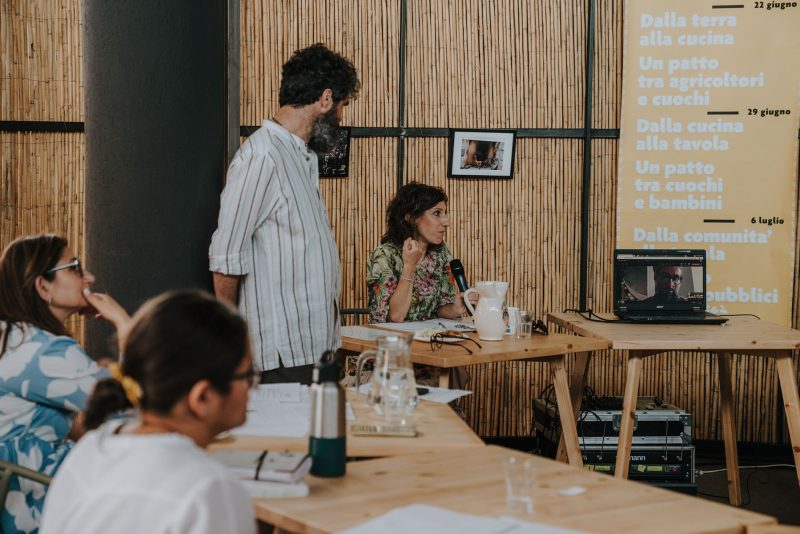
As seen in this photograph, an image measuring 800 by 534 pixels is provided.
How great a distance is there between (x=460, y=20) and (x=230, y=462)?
403 cm

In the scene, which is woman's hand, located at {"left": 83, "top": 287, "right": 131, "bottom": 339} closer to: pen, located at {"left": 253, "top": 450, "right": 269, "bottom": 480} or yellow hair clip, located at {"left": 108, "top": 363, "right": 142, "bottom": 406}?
pen, located at {"left": 253, "top": 450, "right": 269, "bottom": 480}

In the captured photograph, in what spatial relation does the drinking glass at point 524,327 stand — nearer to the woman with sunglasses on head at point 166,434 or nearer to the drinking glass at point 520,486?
the drinking glass at point 520,486

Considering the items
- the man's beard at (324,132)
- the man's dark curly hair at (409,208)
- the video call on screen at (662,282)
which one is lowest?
the video call on screen at (662,282)

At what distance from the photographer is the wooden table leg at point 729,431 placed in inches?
171

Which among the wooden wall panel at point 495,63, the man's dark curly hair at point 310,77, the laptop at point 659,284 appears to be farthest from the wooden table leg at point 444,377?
the wooden wall panel at point 495,63

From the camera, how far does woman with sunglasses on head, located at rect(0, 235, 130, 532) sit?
2113 millimetres

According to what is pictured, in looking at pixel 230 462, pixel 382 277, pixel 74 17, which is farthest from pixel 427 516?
pixel 74 17

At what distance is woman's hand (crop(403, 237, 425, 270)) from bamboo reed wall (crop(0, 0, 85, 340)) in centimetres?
225

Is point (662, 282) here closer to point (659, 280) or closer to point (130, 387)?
point (659, 280)

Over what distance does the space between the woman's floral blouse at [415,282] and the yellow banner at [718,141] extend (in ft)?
4.24

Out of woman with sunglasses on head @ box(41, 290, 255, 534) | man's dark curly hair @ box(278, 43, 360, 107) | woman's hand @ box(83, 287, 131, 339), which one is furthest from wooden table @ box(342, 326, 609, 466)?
woman with sunglasses on head @ box(41, 290, 255, 534)

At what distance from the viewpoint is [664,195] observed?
5.05 m

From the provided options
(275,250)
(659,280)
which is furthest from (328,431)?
(659,280)

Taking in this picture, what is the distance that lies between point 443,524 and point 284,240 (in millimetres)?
1596
